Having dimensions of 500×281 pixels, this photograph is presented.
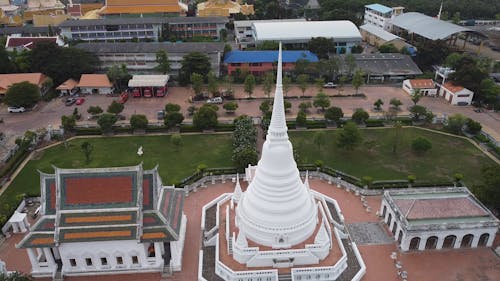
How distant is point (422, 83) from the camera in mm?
73250

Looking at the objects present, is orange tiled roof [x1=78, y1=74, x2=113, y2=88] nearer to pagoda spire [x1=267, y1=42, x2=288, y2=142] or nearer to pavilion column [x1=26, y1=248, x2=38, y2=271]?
pavilion column [x1=26, y1=248, x2=38, y2=271]

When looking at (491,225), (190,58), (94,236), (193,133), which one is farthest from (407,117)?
(94,236)

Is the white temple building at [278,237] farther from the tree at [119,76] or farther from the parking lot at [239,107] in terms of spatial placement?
the tree at [119,76]

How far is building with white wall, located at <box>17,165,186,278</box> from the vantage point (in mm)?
31953

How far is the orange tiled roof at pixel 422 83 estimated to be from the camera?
7275 centimetres

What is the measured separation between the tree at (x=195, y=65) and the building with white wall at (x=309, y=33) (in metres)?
22.0

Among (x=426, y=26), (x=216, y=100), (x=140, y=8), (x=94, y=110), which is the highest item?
(x=140, y=8)

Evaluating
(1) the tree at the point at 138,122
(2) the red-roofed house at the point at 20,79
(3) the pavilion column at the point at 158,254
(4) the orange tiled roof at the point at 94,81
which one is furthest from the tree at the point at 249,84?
(3) the pavilion column at the point at 158,254

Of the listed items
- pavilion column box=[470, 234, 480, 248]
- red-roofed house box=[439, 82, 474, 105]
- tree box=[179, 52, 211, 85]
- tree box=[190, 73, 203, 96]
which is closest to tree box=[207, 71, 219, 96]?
tree box=[190, 73, 203, 96]

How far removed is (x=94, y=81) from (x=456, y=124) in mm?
63254

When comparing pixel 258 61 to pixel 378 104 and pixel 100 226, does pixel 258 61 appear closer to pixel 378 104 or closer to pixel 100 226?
pixel 378 104

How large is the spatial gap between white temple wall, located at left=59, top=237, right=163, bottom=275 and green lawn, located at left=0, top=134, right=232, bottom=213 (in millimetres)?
13557

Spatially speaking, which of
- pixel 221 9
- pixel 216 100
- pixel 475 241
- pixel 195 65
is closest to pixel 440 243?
pixel 475 241

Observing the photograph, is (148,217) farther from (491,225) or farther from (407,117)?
(407,117)
